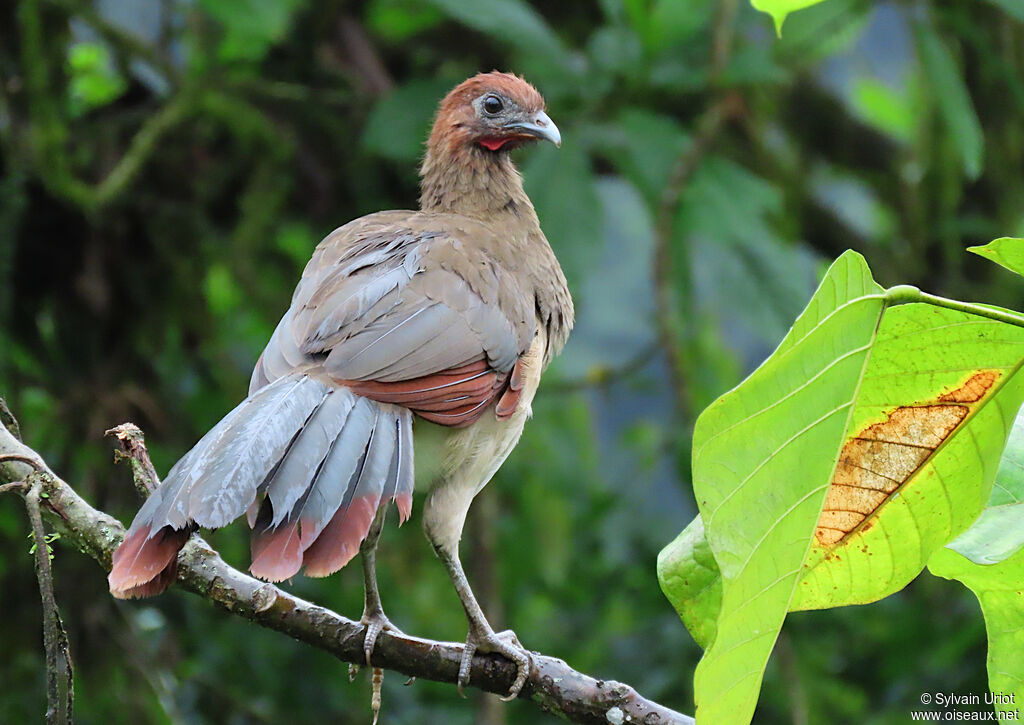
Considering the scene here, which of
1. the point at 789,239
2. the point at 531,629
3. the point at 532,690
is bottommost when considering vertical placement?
the point at 531,629

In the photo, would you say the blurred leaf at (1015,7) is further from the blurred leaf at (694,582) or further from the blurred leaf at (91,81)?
the blurred leaf at (91,81)

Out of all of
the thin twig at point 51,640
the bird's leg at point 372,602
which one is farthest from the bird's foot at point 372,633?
the thin twig at point 51,640

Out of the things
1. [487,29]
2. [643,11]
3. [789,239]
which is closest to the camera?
[487,29]

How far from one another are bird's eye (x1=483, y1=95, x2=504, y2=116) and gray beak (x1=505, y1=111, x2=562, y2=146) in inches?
2.9

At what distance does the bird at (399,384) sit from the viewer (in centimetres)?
194

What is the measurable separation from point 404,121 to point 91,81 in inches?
54.1

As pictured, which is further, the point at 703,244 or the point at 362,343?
the point at 703,244

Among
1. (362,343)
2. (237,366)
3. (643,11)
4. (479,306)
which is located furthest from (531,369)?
(237,366)

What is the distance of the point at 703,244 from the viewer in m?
4.20

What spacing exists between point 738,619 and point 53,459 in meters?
3.27

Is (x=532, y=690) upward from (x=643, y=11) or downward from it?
downward

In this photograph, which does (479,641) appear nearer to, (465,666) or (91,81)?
(465,666)

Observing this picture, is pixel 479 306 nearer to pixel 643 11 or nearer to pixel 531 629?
pixel 643 11

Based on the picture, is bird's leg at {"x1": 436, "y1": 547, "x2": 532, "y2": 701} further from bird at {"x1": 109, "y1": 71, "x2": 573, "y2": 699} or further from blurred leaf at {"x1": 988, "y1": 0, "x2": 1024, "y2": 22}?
blurred leaf at {"x1": 988, "y1": 0, "x2": 1024, "y2": 22}
